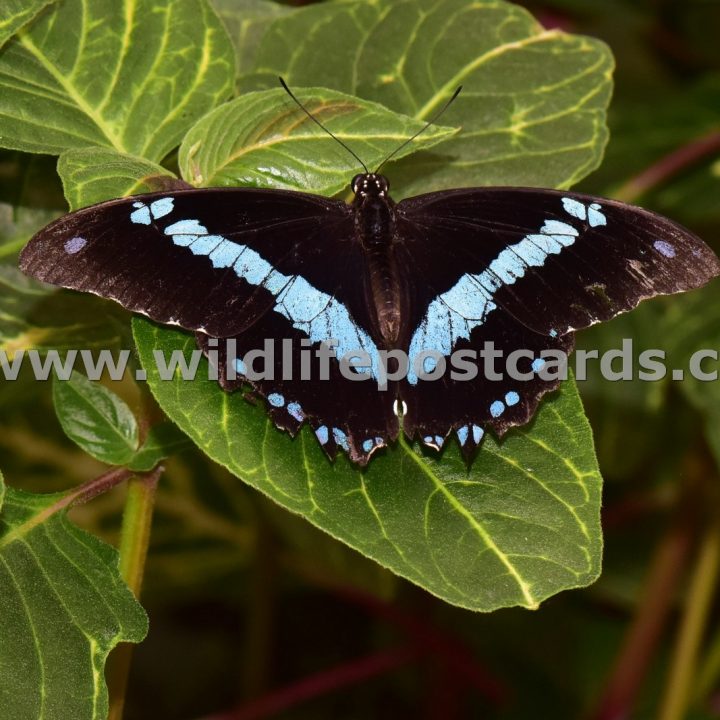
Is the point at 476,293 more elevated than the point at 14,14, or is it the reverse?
the point at 14,14

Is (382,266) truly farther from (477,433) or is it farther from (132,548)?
(132,548)

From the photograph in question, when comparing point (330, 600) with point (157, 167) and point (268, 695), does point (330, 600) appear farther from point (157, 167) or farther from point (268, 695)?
point (157, 167)

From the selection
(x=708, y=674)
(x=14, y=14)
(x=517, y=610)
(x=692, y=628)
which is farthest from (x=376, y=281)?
(x=517, y=610)

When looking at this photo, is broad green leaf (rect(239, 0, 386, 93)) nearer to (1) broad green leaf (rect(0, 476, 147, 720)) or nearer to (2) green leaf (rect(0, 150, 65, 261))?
(2) green leaf (rect(0, 150, 65, 261))

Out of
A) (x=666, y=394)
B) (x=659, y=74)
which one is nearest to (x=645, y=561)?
(x=666, y=394)

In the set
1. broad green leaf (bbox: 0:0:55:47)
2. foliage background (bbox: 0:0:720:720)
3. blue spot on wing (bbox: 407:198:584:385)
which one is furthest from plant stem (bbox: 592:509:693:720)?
broad green leaf (bbox: 0:0:55:47)

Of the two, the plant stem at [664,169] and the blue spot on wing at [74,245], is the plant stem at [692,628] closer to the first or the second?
the plant stem at [664,169]
